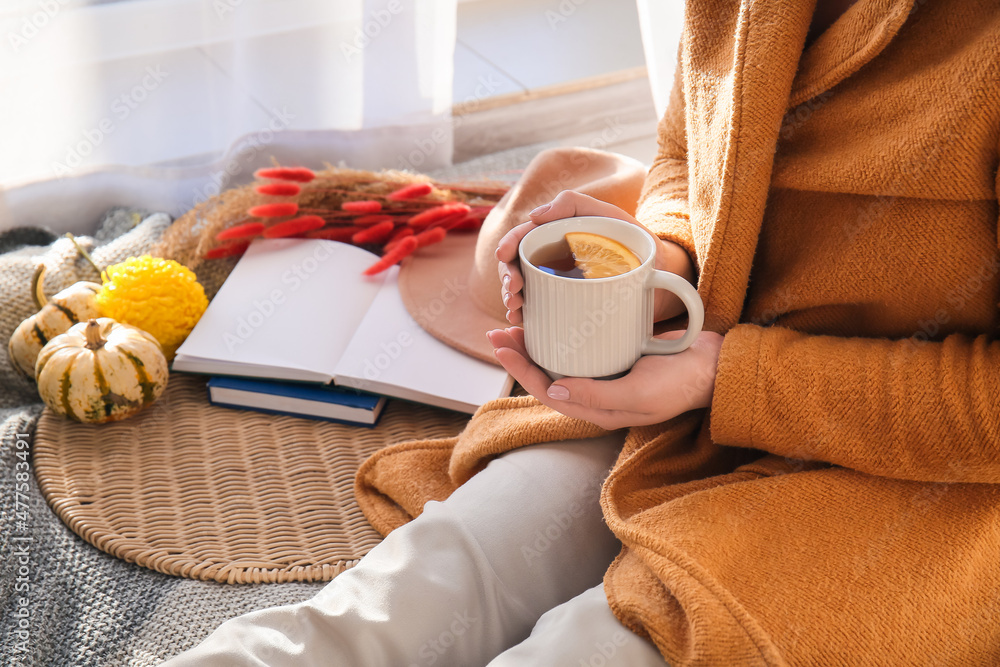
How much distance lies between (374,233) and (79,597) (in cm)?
61

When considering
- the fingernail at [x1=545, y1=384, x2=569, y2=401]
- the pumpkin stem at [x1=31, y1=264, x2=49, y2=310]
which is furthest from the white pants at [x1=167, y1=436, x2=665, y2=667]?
the pumpkin stem at [x1=31, y1=264, x2=49, y2=310]

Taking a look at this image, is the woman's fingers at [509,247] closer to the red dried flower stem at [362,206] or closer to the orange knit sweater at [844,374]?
the orange knit sweater at [844,374]

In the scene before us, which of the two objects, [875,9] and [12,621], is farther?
[12,621]

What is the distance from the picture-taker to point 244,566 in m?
0.89

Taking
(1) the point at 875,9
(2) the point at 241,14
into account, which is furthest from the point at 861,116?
(2) the point at 241,14

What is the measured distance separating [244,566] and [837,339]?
2.03 feet

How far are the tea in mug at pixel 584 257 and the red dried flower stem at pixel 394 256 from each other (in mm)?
552

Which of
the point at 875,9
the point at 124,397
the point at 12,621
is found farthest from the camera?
the point at 124,397

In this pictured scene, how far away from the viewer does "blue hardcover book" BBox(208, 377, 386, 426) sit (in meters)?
1.06

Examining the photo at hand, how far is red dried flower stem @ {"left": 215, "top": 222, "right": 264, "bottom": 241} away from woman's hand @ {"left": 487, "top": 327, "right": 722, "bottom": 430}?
2.05 ft

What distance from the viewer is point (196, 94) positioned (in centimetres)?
154

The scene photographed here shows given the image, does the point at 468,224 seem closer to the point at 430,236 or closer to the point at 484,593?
the point at 430,236

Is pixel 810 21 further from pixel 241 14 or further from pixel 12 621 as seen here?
pixel 241 14

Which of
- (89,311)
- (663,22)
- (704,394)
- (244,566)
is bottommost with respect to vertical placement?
(244,566)
